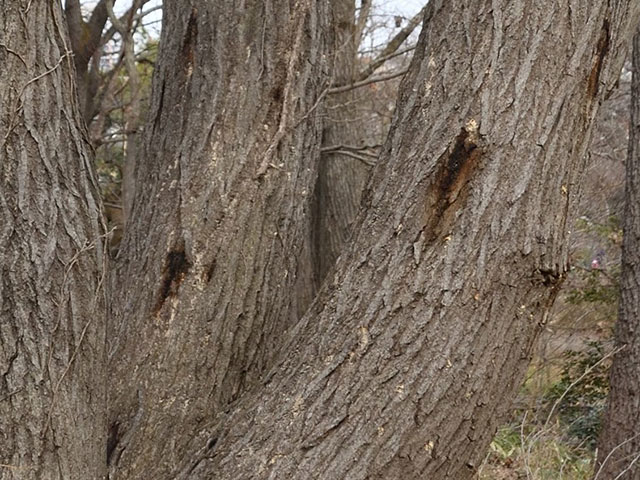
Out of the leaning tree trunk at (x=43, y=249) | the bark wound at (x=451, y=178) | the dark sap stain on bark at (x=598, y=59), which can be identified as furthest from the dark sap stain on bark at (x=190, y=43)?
the dark sap stain on bark at (x=598, y=59)

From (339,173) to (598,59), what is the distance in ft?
12.8

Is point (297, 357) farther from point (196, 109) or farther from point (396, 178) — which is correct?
point (196, 109)

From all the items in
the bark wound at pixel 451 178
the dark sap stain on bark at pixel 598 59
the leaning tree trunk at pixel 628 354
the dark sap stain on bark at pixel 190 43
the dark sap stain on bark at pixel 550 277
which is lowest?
the leaning tree trunk at pixel 628 354

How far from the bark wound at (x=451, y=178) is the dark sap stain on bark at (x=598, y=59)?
0.41 metres

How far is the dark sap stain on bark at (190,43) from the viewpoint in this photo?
3201 millimetres

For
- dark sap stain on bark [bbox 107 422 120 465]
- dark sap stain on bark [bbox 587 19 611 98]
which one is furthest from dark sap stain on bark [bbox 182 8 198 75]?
dark sap stain on bark [bbox 587 19 611 98]

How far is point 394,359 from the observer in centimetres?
248

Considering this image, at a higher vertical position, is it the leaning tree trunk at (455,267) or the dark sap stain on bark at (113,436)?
the leaning tree trunk at (455,267)

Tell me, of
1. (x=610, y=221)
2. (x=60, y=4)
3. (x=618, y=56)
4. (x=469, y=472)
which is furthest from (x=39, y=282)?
(x=610, y=221)

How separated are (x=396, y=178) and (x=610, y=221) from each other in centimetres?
618

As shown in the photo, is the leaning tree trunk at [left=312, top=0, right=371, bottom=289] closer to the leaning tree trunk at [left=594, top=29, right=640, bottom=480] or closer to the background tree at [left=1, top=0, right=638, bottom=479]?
the leaning tree trunk at [left=594, top=29, right=640, bottom=480]

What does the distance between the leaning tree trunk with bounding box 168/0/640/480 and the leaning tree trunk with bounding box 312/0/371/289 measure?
3.59m

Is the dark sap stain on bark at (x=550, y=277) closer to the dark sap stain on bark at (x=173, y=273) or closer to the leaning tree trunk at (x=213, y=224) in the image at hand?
the leaning tree trunk at (x=213, y=224)

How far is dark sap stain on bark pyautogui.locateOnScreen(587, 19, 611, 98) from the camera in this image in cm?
258
